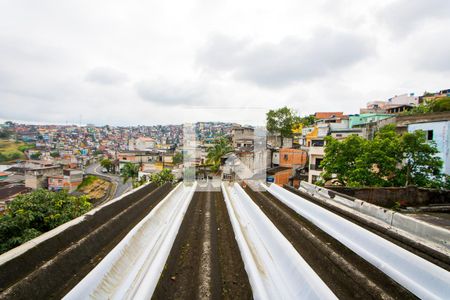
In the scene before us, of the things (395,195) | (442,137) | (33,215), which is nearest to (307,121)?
(442,137)

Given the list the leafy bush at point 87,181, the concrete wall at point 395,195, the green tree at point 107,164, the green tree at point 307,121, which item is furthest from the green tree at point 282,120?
the green tree at point 107,164

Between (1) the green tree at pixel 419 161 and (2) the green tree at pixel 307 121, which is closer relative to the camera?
(1) the green tree at pixel 419 161

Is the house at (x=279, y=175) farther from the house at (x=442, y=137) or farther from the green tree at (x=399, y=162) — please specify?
the house at (x=442, y=137)

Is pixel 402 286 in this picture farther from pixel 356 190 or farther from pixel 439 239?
pixel 356 190

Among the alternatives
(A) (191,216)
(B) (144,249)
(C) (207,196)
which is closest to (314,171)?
(C) (207,196)

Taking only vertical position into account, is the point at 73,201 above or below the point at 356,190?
below

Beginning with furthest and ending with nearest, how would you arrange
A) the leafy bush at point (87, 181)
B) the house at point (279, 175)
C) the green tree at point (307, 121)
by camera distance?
the leafy bush at point (87, 181), the green tree at point (307, 121), the house at point (279, 175)

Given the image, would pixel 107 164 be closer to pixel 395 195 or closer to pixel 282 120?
pixel 282 120
